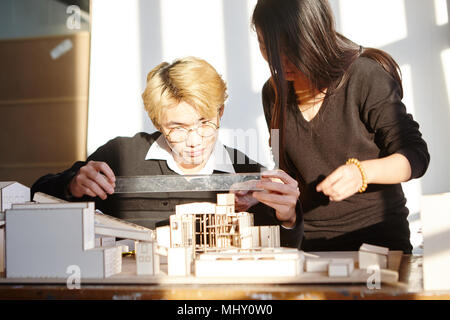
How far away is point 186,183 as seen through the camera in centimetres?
221

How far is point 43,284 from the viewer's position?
Result: 1.28 meters

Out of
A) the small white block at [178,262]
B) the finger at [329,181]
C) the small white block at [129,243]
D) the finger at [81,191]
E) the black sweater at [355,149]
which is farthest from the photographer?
the finger at [81,191]

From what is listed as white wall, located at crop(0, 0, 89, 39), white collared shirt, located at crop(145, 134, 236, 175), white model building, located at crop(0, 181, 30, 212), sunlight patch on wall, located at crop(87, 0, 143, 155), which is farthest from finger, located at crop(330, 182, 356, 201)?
white wall, located at crop(0, 0, 89, 39)

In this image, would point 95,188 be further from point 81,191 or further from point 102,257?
point 102,257

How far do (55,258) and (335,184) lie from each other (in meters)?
0.76

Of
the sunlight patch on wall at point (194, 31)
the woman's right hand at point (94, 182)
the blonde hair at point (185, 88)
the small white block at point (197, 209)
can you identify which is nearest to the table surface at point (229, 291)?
the small white block at point (197, 209)

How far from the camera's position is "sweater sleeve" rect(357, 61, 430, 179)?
5.77 ft

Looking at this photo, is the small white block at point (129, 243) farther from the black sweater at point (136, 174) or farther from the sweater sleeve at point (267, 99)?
the sweater sleeve at point (267, 99)

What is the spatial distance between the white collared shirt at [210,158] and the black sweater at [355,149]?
0.30 meters

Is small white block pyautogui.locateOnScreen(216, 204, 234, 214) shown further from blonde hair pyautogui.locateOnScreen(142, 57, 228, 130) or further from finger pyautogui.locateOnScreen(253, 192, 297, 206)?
blonde hair pyautogui.locateOnScreen(142, 57, 228, 130)

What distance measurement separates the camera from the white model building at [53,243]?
4.30 ft

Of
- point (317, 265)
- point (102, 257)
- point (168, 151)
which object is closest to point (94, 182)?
point (168, 151)

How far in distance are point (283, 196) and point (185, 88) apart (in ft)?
2.09

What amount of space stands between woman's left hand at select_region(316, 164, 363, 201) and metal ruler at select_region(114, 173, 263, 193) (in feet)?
1.97
